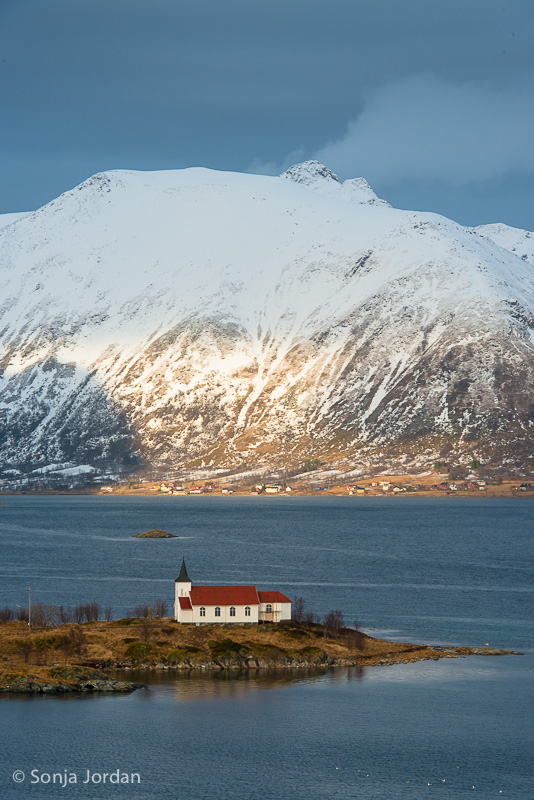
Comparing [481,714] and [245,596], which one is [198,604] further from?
[481,714]

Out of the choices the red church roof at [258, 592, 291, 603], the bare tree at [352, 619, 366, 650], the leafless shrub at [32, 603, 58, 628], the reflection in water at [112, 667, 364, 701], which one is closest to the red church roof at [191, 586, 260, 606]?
the red church roof at [258, 592, 291, 603]

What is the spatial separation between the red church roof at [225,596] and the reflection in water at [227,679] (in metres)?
9.04

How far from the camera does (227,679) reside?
11231cm

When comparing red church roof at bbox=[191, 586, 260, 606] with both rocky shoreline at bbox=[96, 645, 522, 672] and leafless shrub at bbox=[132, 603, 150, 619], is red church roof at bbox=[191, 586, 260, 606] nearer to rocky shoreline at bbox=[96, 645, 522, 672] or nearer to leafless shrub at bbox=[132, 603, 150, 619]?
rocky shoreline at bbox=[96, 645, 522, 672]

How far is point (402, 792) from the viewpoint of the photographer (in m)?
82.2

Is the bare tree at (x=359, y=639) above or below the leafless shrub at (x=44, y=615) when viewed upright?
below

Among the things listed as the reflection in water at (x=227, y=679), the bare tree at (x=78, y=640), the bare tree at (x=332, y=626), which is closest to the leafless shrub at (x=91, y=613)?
the bare tree at (x=78, y=640)

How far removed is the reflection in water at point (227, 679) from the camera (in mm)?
106450

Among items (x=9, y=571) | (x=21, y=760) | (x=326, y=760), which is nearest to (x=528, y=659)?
(x=326, y=760)

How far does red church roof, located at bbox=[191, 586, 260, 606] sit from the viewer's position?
401 ft

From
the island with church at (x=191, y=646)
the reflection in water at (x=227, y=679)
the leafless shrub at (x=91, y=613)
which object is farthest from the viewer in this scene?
the leafless shrub at (x=91, y=613)

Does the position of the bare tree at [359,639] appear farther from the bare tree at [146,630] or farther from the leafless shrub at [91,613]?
the leafless shrub at [91,613]

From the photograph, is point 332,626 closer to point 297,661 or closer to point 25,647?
point 297,661

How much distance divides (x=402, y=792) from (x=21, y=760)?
1182 inches
